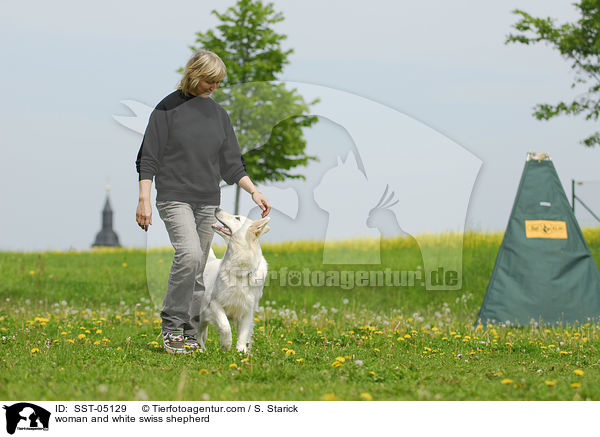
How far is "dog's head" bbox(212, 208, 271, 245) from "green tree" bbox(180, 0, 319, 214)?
492cm

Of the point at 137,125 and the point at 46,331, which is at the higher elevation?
the point at 137,125

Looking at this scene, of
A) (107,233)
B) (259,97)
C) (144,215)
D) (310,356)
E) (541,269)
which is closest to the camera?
(144,215)

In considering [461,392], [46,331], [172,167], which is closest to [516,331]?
[461,392]

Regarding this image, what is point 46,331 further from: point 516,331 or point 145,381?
point 516,331

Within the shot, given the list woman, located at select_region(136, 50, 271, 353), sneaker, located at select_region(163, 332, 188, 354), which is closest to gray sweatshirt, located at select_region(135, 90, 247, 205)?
woman, located at select_region(136, 50, 271, 353)

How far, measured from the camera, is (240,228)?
6.10 metres

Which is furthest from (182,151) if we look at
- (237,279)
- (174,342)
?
(174,342)

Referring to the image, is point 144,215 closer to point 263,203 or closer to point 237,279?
point 237,279

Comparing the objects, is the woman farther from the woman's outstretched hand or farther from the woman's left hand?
the woman's outstretched hand

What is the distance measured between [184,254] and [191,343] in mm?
1008

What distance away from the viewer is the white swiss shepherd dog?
6.10m

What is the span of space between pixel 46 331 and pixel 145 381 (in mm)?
3999

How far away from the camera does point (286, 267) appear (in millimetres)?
14094

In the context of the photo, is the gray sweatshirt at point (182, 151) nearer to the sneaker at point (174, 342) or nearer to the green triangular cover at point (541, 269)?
the sneaker at point (174, 342)
